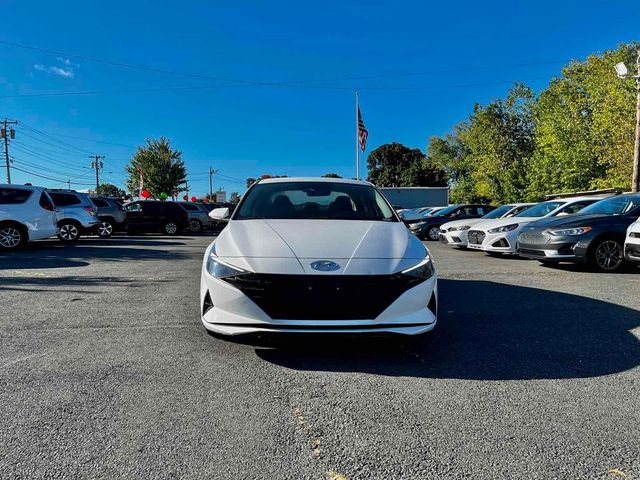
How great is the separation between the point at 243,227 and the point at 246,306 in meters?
1.18

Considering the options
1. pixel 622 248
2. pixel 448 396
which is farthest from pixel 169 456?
pixel 622 248

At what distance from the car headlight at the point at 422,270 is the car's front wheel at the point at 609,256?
5899 mm

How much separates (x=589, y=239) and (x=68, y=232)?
14.4m

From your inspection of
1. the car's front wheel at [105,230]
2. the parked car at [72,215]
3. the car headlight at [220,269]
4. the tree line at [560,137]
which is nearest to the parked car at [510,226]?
the car headlight at [220,269]

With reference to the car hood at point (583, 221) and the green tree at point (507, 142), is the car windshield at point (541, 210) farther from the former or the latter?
the green tree at point (507, 142)

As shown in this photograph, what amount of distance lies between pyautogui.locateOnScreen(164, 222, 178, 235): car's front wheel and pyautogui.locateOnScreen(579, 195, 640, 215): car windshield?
16.8 m

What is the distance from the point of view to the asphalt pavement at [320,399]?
2.13 meters

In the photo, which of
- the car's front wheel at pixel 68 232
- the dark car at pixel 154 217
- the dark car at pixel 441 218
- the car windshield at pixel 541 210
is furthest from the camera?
the dark car at pixel 154 217

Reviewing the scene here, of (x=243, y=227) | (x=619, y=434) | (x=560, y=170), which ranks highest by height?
(x=560, y=170)

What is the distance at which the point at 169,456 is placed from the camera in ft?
7.13

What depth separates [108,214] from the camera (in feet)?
57.8

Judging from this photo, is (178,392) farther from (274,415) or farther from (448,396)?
(448,396)

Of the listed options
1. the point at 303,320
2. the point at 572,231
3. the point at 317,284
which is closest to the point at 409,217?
the point at 317,284

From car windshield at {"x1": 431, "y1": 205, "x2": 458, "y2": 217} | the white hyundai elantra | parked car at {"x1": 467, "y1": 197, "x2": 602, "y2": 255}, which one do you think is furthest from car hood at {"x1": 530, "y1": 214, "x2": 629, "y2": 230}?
car windshield at {"x1": 431, "y1": 205, "x2": 458, "y2": 217}
